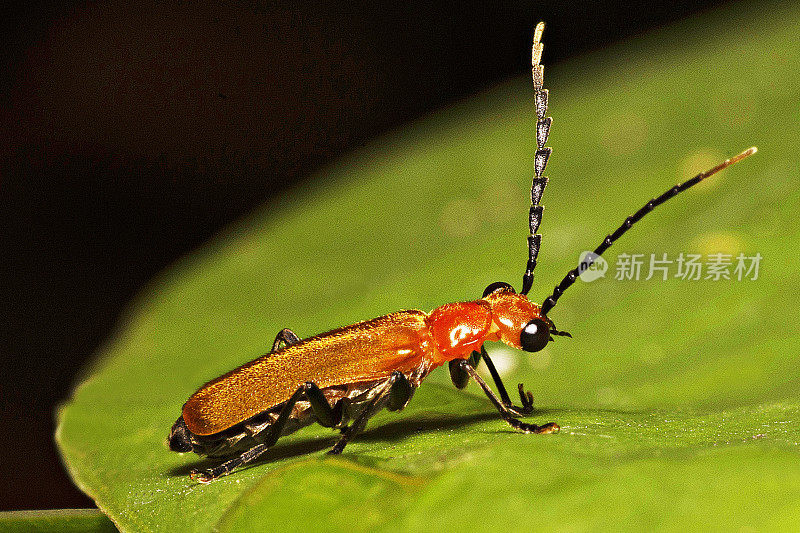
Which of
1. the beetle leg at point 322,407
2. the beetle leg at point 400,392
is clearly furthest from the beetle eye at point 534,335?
the beetle leg at point 322,407

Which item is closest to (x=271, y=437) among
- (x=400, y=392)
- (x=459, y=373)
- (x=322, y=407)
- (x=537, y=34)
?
(x=322, y=407)

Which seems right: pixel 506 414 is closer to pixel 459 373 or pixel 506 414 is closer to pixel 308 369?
pixel 459 373

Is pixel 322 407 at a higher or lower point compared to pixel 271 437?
higher

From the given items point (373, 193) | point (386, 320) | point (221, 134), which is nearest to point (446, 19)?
point (221, 134)

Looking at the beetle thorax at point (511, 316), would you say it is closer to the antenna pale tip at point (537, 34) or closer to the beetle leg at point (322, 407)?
the beetle leg at point (322, 407)

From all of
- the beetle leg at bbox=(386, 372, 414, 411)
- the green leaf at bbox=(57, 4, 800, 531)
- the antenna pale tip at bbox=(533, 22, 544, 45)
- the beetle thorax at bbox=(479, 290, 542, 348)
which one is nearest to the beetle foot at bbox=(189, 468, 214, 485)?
the green leaf at bbox=(57, 4, 800, 531)

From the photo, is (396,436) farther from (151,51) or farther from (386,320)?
(151,51)
